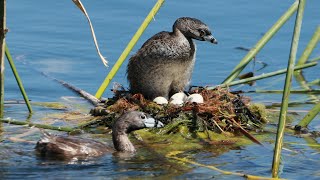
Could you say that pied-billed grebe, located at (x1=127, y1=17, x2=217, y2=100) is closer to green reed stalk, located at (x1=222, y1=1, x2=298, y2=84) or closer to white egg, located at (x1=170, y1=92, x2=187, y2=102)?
white egg, located at (x1=170, y1=92, x2=187, y2=102)

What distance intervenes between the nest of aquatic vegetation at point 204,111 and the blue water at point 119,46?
0.66m

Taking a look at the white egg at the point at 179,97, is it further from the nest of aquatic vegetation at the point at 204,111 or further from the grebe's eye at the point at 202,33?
the grebe's eye at the point at 202,33

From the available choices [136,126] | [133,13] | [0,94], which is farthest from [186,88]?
[133,13]

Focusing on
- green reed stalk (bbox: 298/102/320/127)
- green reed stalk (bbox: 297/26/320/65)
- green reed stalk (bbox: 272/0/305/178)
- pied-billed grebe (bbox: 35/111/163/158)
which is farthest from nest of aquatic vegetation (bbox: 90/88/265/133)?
green reed stalk (bbox: 272/0/305/178)

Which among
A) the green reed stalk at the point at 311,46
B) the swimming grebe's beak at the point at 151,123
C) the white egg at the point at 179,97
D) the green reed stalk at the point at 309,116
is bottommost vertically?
the swimming grebe's beak at the point at 151,123

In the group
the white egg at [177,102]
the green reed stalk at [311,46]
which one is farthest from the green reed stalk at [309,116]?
the green reed stalk at [311,46]

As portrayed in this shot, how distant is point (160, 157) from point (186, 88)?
2348 mm

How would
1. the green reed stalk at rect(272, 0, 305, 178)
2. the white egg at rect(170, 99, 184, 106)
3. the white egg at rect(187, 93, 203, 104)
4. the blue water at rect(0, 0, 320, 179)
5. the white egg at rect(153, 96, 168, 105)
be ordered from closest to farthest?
1. the green reed stalk at rect(272, 0, 305, 178)
2. the blue water at rect(0, 0, 320, 179)
3. the white egg at rect(187, 93, 203, 104)
4. the white egg at rect(170, 99, 184, 106)
5. the white egg at rect(153, 96, 168, 105)

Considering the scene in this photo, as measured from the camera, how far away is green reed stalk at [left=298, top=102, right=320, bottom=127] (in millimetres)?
13180

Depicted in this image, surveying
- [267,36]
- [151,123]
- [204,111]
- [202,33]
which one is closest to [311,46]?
[267,36]

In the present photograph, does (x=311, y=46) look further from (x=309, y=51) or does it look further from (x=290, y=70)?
(x=290, y=70)

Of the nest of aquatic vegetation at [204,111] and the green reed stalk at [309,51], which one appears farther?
the green reed stalk at [309,51]

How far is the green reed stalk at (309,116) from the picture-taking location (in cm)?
1318

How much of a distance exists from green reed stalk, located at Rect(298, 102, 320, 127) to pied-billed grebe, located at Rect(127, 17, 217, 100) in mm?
1561
